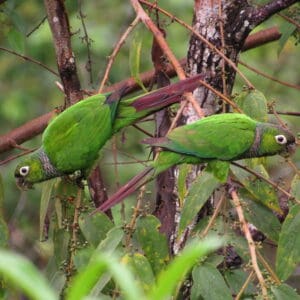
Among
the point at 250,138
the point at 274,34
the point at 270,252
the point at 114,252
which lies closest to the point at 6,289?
the point at 114,252

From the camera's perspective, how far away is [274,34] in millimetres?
2566

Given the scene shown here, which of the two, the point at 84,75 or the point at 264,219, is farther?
the point at 84,75

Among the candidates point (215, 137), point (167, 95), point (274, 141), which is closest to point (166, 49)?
point (167, 95)

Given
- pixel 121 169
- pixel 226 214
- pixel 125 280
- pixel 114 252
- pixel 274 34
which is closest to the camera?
pixel 125 280

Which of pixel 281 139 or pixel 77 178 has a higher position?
pixel 77 178

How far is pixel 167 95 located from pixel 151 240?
→ 1.14 feet

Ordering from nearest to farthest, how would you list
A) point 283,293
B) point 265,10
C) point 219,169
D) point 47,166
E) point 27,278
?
point 27,278 → point 283,293 → point 219,169 → point 47,166 → point 265,10

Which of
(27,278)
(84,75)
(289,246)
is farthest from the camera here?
(84,75)

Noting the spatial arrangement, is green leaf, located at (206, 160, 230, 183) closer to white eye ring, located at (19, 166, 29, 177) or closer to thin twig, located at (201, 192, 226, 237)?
thin twig, located at (201, 192, 226, 237)

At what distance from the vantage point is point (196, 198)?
1387 millimetres

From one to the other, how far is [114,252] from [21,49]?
48.0 inches

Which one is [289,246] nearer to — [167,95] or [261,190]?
[261,190]

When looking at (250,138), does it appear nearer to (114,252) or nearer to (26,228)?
(114,252)

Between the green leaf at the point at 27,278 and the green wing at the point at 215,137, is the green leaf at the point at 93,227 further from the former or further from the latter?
the green leaf at the point at 27,278
